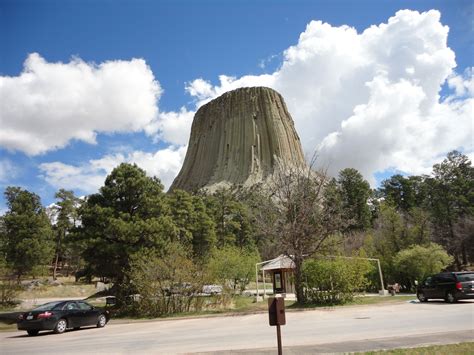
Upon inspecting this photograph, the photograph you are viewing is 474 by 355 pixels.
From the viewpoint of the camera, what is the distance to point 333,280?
67.9ft

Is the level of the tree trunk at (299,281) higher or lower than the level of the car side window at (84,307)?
higher

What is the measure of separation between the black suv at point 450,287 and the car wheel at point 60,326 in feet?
57.5

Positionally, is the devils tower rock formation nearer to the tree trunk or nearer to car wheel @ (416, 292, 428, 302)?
the tree trunk

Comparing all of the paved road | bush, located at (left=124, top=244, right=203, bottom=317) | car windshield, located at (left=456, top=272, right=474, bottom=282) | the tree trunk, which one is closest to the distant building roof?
the tree trunk

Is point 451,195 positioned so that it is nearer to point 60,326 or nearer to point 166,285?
point 166,285

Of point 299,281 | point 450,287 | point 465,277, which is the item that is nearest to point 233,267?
point 299,281

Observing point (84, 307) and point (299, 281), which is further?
point (299, 281)

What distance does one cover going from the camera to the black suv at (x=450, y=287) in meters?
17.3

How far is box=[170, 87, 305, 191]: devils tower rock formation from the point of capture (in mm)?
103625

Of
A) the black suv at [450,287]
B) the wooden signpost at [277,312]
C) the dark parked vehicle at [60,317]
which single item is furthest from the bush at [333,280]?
the wooden signpost at [277,312]

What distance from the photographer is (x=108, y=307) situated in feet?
73.0

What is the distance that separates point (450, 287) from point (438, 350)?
12002 mm

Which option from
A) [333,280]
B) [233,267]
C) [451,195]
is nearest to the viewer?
[333,280]

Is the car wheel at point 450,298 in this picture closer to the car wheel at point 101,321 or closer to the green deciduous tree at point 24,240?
the car wheel at point 101,321
